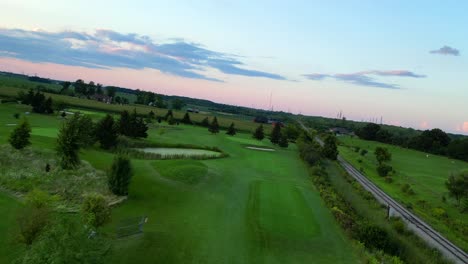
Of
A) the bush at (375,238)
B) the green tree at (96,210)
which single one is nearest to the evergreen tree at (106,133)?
the green tree at (96,210)

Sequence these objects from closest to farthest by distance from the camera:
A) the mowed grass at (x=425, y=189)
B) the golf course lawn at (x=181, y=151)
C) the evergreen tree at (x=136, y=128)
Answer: the mowed grass at (x=425, y=189), the golf course lawn at (x=181, y=151), the evergreen tree at (x=136, y=128)

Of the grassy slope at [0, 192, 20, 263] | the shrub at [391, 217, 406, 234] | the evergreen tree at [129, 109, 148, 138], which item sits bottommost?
the shrub at [391, 217, 406, 234]

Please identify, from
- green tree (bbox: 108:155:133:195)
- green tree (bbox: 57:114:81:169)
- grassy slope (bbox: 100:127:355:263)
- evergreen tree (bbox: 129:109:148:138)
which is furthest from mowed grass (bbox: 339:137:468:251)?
evergreen tree (bbox: 129:109:148:138)

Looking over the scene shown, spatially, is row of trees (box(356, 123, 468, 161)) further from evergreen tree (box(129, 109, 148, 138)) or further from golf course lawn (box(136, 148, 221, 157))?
evergreen tree (box(129, 109, 148, 138))

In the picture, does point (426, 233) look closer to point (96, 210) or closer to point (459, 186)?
point (459, 186)

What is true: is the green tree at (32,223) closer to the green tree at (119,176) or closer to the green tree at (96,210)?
the green tree at (96,210)

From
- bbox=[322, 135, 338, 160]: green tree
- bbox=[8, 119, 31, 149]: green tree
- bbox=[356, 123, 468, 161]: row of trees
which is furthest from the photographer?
bbox=[356, 123, 468, 161]: row of trees
